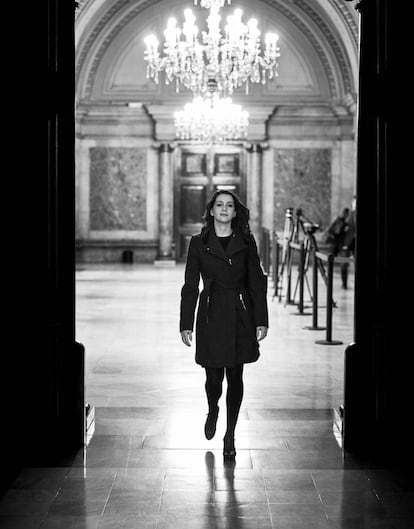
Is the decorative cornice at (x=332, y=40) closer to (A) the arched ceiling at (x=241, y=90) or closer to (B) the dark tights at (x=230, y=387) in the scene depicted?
(A) the arched ceiling at (x=241, y=90)

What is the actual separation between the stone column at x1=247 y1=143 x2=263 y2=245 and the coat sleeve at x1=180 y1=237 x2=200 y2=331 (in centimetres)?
1637

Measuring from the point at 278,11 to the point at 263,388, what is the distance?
15.4 metres

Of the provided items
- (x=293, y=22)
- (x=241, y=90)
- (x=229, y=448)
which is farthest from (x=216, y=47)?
(x=229, y=448)

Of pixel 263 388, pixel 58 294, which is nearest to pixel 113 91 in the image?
pixel 263 388

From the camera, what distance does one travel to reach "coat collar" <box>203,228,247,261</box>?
4789 mm

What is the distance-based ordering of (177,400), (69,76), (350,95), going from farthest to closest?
(350,95) < (177,400) < (69,76)

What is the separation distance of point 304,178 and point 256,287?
55.0 ft

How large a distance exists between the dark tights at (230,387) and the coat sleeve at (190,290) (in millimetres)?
280

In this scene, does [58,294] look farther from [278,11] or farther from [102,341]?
[278,11]

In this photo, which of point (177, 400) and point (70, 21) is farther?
point (177, 400)

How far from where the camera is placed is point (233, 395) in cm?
490

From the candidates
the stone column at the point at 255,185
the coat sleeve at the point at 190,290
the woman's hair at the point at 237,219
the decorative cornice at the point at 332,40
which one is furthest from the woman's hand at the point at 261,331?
the stone column at the point at 255,185

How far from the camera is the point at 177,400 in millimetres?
6355

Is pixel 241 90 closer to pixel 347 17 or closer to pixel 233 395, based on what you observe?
pixel 347 17
